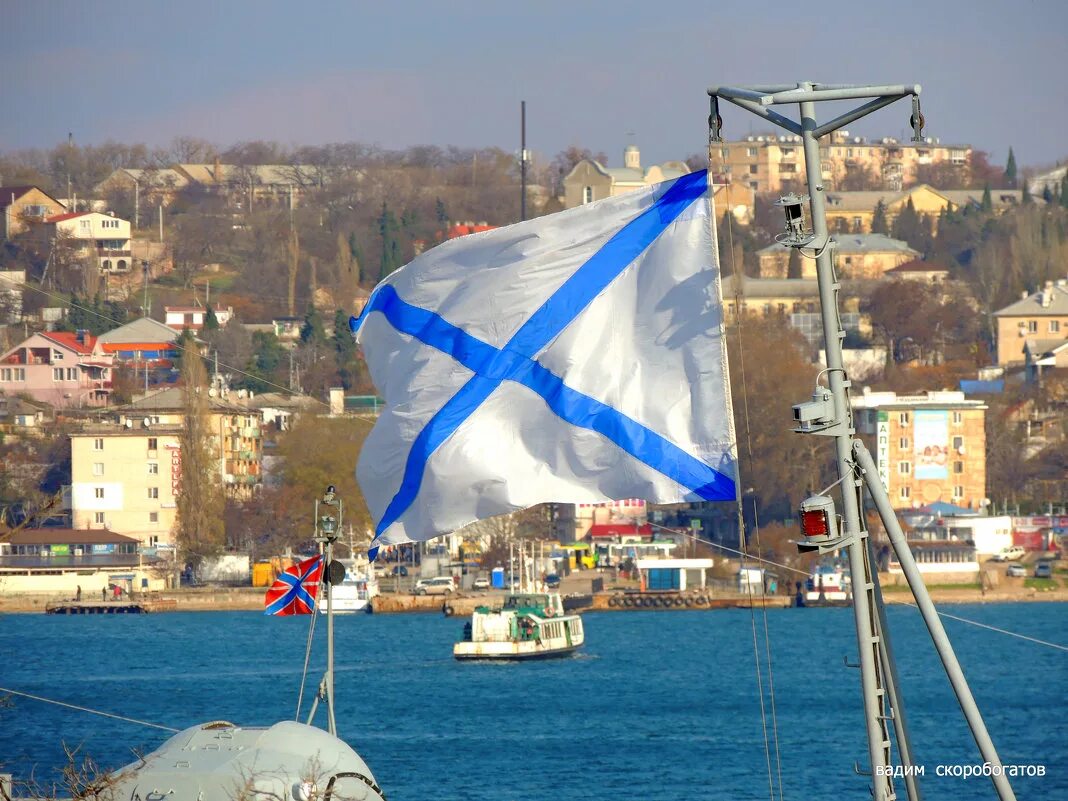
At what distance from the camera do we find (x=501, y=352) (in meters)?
10.6

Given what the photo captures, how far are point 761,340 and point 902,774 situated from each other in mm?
91522

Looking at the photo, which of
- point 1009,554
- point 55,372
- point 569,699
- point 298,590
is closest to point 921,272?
point 1009,554

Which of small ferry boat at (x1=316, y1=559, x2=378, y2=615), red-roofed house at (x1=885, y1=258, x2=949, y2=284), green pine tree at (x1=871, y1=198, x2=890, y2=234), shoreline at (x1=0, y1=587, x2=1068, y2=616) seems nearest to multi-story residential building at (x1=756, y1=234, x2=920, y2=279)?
red-roofed house at (x1=885, y1=258, x2=949, y2=284)

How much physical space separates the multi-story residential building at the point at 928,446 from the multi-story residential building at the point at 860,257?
51.4m

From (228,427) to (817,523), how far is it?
271 ft

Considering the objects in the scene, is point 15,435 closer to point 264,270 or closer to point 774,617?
point 774,617

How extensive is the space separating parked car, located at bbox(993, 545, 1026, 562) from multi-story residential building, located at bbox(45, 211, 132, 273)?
7221cm

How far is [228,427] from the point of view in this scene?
295 ft

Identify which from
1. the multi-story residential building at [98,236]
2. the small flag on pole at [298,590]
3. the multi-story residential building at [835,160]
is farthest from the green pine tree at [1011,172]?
the small flag on pole at [298,590]

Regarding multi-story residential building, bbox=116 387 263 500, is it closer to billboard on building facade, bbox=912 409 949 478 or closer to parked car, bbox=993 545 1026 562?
billboard on building facade, bbox=912 409 949 478

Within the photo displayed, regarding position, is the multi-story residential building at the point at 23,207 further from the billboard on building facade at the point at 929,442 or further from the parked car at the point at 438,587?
the billboard on building facade at the point at 929,442

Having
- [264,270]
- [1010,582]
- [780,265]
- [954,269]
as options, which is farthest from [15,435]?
[954,269]

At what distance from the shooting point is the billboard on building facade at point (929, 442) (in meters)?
87.1

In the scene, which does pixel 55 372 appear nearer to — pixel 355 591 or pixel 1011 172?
pixel 355 591
